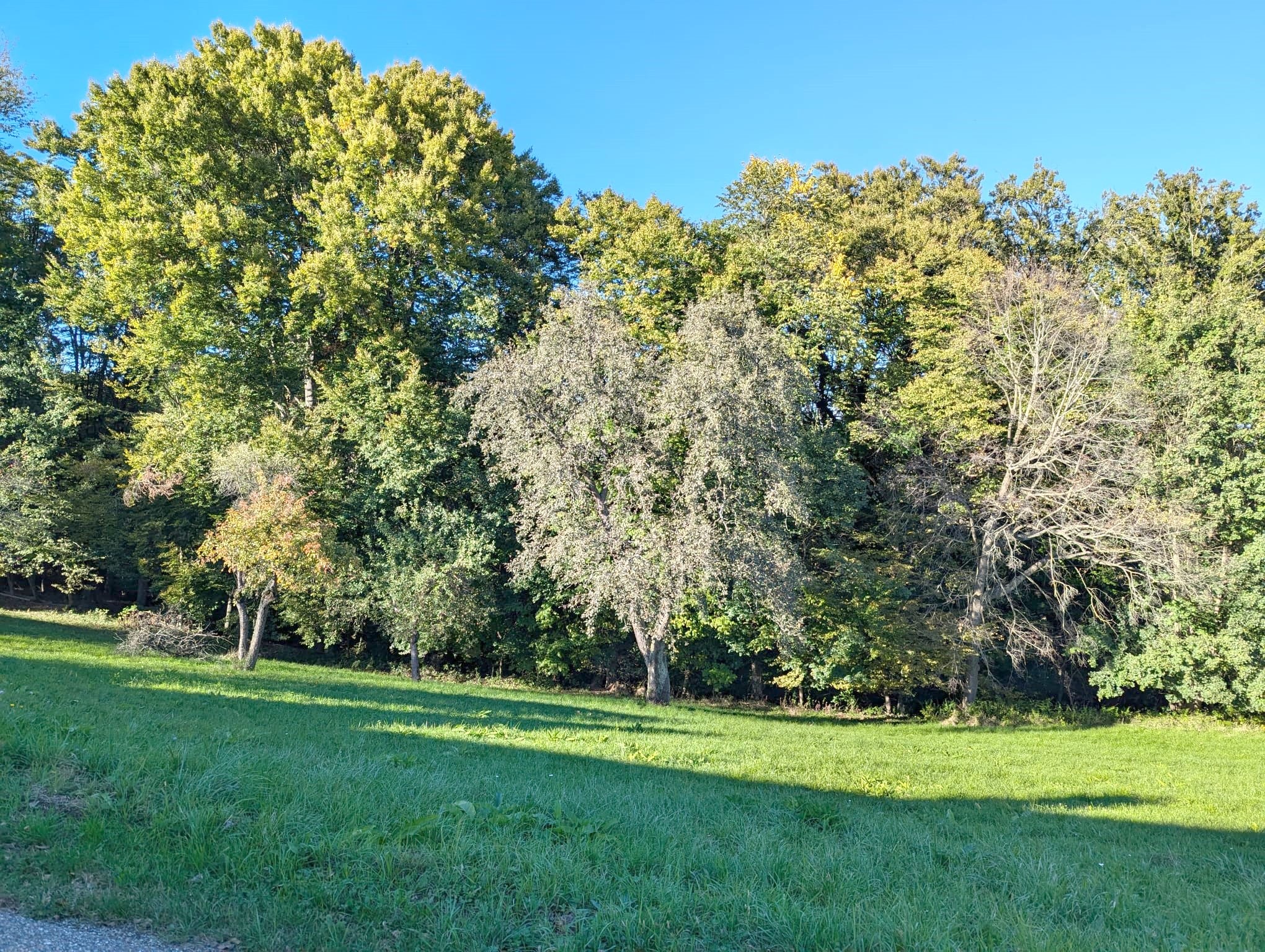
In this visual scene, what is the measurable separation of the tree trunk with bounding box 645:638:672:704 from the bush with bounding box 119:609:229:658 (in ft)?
39.5

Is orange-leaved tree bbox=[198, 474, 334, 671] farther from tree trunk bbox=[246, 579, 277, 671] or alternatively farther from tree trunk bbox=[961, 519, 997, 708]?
tree trunk bbox=[961, 519, 997, 708]

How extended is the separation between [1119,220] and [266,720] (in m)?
33.9

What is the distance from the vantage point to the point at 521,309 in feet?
91.1

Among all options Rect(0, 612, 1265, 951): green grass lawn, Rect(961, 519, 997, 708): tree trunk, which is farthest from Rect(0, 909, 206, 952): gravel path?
Rect(961, 519, 997, 708): tree trunk

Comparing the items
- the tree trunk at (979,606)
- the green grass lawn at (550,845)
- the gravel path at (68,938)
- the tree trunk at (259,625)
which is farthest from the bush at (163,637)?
the tree trunk at (979,606)

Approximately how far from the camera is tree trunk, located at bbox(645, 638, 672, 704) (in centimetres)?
2180

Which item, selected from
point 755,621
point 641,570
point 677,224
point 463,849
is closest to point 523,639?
point 755,621

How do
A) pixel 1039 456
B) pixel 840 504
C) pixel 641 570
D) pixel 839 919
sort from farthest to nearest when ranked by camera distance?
pixel 840 504, pixel 1039 456, pixel 641 570, pixel 839 919

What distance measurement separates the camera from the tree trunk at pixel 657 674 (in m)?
21.8

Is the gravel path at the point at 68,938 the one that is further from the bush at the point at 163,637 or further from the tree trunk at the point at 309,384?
the tree trunk at the point at 309,384

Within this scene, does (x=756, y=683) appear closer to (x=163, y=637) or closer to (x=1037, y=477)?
(x=1037, y=477)

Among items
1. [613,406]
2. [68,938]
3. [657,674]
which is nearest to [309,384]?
[613,406]

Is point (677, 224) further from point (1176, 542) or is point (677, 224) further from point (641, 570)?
point (1176, 542)

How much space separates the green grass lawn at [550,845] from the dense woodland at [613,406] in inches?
343
